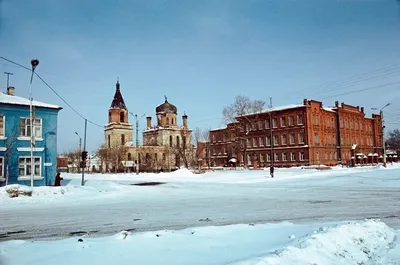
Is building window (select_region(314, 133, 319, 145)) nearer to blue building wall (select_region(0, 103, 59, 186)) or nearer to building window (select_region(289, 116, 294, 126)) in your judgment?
building window (select_region(289, 116, 294, 126))

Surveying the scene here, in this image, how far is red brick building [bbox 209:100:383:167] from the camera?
223 feet

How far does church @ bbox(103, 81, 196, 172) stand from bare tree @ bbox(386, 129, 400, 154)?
72185 mm

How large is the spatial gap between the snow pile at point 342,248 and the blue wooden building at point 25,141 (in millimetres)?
27093

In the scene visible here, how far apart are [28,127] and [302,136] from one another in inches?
1981

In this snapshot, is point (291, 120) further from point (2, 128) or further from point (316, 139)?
point (2, 128)

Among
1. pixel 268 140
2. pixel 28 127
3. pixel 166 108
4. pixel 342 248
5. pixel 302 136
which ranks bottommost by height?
pixel 342 248

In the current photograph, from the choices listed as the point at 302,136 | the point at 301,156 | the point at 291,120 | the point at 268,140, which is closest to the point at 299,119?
the point at 291,120

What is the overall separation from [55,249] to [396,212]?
12.0m

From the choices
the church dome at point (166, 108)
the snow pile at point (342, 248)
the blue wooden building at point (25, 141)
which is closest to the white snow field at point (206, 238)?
the snow pile at point (342, 248)

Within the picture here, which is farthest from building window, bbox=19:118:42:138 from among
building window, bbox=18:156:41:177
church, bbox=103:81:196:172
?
church, bbox=103:81:196:172

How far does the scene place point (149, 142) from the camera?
10462 centimetres

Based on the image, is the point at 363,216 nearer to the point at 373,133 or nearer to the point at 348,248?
the point at 348,248

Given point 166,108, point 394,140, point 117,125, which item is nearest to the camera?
point 117,125

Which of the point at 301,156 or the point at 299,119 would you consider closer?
the point at 301,156
